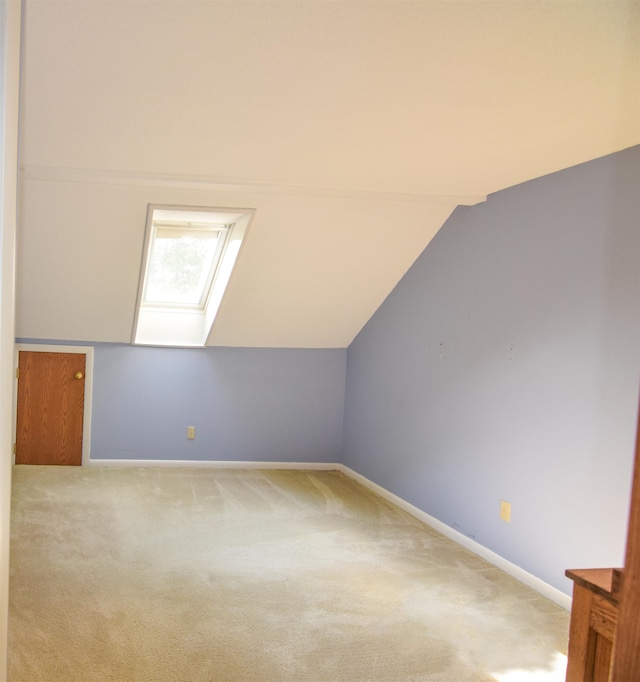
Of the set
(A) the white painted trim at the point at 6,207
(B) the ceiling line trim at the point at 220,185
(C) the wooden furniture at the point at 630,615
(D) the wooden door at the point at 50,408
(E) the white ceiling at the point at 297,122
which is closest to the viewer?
(C) the wooden furniture at the point at 630,615

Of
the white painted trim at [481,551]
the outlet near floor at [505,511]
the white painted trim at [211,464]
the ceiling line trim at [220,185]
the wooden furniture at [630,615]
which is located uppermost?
the ceiling line trim at [220,185]

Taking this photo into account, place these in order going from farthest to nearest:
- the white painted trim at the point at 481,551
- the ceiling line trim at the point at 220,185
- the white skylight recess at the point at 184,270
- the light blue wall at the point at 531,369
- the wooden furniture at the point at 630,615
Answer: the white skylight recess at the point at 184,270, the ceiling line trim at the point at 220,185, the white painted trim at the point at 481,551, the light blue wall at the point at 531,369, the wooden furniture at the point at 630,615

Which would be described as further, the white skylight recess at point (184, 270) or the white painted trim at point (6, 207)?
the white skylight recess at point (184, 270)

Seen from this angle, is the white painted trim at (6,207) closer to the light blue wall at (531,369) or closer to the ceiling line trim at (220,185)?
the ceiling line trim at (220,185)

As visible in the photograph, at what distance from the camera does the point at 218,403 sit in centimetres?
570

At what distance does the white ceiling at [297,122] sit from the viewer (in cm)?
190

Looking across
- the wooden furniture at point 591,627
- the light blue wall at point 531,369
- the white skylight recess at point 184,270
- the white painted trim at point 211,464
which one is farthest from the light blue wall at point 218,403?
the wooden furniture at point 591,627

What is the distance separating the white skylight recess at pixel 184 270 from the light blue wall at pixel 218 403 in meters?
0.17

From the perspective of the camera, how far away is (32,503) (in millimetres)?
4395

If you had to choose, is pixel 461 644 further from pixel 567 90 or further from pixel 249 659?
pixel 567 90

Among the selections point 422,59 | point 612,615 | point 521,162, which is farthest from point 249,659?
point 521,162

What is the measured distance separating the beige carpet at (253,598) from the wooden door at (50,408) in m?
0.66

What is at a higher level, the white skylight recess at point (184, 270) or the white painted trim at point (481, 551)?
the white skylight recess at point (184, 270)

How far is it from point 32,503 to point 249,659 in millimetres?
2394
